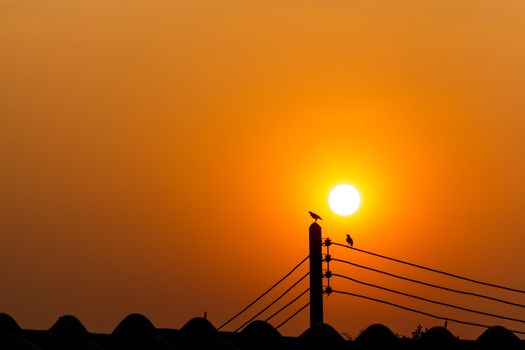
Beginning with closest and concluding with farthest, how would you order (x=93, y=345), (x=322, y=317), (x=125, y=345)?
(x=93, y=345) → (x=125, y=345) → (x=322, y=317)

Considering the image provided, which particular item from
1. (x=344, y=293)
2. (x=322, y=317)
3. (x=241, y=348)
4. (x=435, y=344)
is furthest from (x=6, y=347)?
(x=344, y=293)

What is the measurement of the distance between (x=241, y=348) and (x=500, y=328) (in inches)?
144

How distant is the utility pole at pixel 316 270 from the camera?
27.0 meters

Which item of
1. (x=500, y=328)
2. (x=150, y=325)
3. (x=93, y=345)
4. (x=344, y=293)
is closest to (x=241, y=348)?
(x=150, y=325)

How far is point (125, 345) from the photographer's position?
13.6m

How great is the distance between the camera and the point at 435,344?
13.7 meters

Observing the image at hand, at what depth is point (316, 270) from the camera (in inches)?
1078

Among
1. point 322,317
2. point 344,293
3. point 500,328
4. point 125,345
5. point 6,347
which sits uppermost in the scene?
point 344,293

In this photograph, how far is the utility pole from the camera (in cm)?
2705

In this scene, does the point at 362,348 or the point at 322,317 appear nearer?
the point at 362,348

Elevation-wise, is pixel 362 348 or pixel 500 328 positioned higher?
pixel 500 328

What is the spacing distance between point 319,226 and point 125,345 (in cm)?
1417

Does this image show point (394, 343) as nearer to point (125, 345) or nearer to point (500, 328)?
point (500, 328)

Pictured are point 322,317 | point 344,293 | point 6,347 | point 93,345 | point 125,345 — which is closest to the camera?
point 6,347
